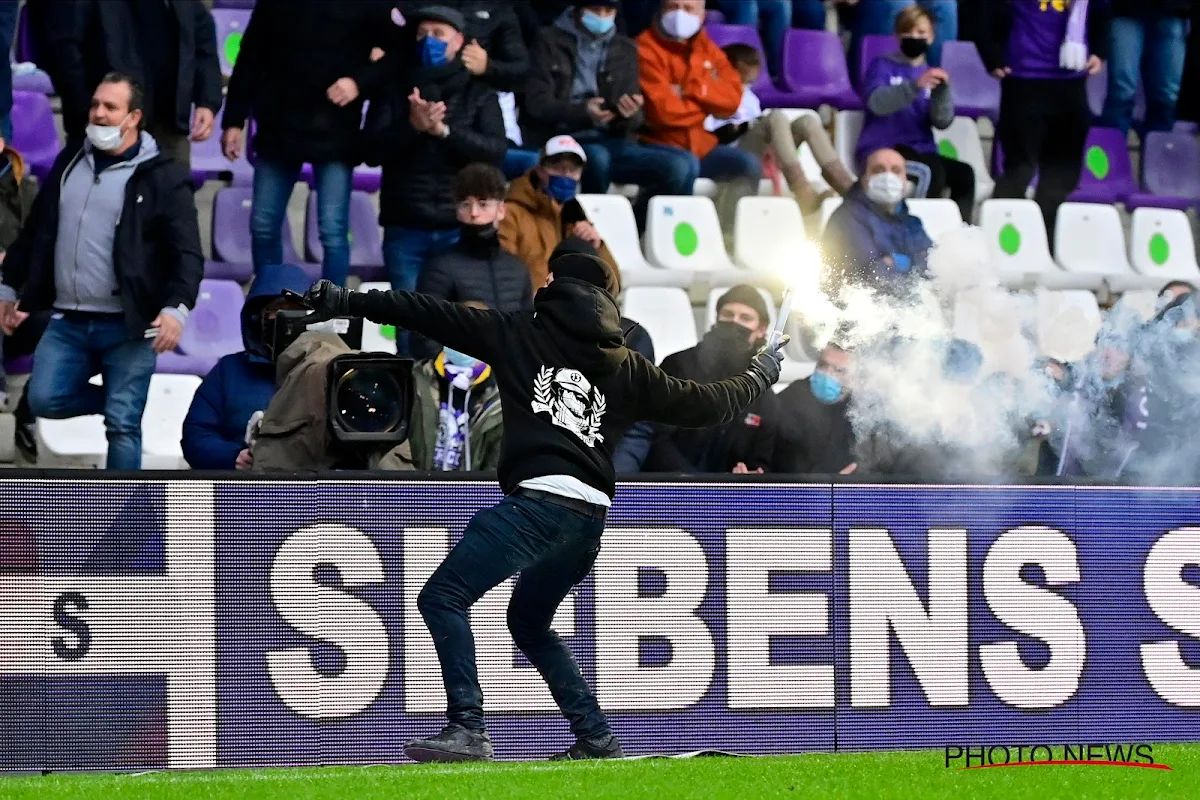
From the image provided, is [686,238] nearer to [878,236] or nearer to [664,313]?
[664,313]

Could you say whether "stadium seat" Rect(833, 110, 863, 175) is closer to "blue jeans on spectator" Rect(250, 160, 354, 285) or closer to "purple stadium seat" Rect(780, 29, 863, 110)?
"purple stadium seat" Rect(780, 29, 863, 110)

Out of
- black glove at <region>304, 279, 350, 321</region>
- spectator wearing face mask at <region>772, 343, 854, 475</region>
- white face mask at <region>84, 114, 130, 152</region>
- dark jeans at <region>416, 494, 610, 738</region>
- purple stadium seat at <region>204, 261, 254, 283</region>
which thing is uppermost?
white face mask at <region>84, 114, 130, 152</region>

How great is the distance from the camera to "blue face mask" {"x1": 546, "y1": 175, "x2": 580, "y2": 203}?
11.0 metres

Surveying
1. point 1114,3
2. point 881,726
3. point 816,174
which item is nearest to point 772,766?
point 881,726

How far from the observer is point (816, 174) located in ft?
43.4

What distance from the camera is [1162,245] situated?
13977 millimetres

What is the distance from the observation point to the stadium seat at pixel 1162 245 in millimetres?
13805

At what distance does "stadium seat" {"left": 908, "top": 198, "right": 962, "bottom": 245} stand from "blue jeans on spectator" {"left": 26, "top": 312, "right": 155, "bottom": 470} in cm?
516

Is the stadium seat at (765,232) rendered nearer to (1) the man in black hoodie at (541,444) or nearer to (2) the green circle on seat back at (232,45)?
(2) the green circle on seat back at (232,45)

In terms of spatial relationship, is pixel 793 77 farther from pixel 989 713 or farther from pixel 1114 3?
pixel 989 713

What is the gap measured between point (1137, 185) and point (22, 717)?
9841 millimetres

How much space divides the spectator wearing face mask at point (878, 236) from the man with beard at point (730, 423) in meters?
0.79

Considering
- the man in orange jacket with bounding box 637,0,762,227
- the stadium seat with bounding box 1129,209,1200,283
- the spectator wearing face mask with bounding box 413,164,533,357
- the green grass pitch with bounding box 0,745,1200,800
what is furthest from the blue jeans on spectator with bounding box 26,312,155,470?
the stadium seat with bounding box 1129,209,1200,283

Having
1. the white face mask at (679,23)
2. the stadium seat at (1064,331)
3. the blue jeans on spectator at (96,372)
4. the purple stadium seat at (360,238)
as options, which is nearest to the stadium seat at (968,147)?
the stadium seat at (1064,331)
